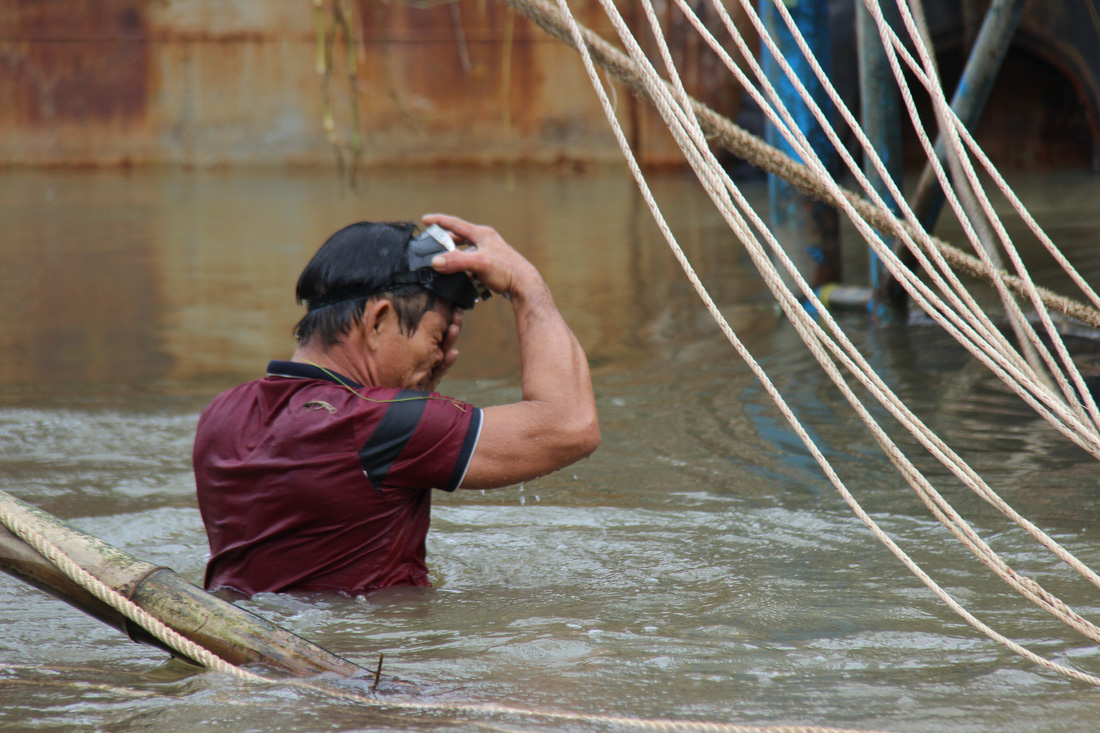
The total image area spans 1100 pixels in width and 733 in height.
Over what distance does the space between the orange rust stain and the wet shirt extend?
34.0ft

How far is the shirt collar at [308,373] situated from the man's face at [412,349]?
0.08 meters

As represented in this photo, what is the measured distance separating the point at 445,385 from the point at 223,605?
2.63 meters

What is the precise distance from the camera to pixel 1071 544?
2896mm

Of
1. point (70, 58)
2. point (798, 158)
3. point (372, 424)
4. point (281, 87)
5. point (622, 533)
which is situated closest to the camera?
point (372, 424)

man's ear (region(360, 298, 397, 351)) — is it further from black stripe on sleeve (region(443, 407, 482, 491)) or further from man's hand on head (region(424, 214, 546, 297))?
black stripe on sleeve (region(443, 407, 482, 491))

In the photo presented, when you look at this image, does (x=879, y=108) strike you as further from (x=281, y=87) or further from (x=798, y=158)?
(x=281, y=87)

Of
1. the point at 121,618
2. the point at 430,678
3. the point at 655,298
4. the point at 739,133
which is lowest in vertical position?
the point at 430,678

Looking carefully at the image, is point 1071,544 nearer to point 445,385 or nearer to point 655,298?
point 445,385

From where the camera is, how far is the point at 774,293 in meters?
2.27

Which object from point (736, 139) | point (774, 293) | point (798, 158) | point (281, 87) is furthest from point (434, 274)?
point (281, 87)

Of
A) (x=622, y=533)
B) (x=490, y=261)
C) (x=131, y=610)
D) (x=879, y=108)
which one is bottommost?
(x=622, y=533)

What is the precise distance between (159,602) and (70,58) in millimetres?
10847

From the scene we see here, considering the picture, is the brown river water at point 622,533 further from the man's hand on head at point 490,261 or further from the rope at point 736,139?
the man's hand on head at point 490,261

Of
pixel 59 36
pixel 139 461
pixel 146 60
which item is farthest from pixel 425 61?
pixel 139 461
